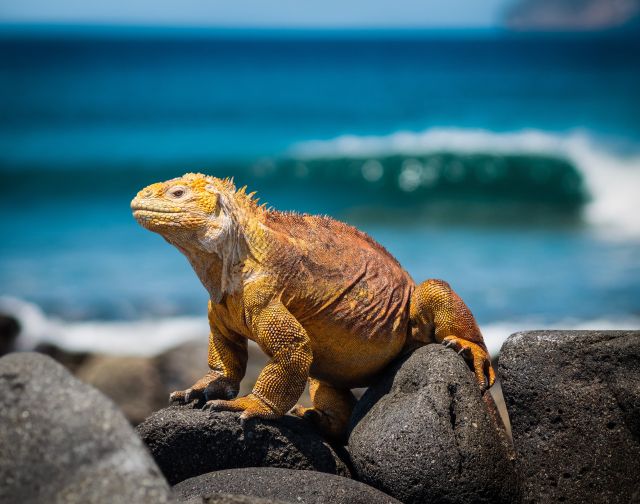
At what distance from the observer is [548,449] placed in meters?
6.27

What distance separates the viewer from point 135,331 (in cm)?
1644

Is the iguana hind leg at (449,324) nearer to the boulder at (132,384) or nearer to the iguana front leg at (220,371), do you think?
the iguana front leg at (220,371)

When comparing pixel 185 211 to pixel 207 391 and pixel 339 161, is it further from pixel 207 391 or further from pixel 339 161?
pixel 339 161

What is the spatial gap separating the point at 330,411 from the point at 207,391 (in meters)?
0.96

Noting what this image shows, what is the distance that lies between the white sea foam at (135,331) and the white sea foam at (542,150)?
9.12m

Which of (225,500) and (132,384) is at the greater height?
(225,500)

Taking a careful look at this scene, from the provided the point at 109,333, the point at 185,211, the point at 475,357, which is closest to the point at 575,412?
the point at 475,357

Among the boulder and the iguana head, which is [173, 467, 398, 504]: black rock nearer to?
the iguana head

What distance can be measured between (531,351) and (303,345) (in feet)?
4.92

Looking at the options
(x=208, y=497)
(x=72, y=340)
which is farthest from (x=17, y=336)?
(x=208, y=497)

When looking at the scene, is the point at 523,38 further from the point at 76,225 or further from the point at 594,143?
the point at 76,225

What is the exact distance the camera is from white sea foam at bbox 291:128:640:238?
2568 cm

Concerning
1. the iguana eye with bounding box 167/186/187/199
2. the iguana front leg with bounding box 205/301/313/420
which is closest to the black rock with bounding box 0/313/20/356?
the iguana front leg with bounding box 205/301/313/420

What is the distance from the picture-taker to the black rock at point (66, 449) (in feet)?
14.4
